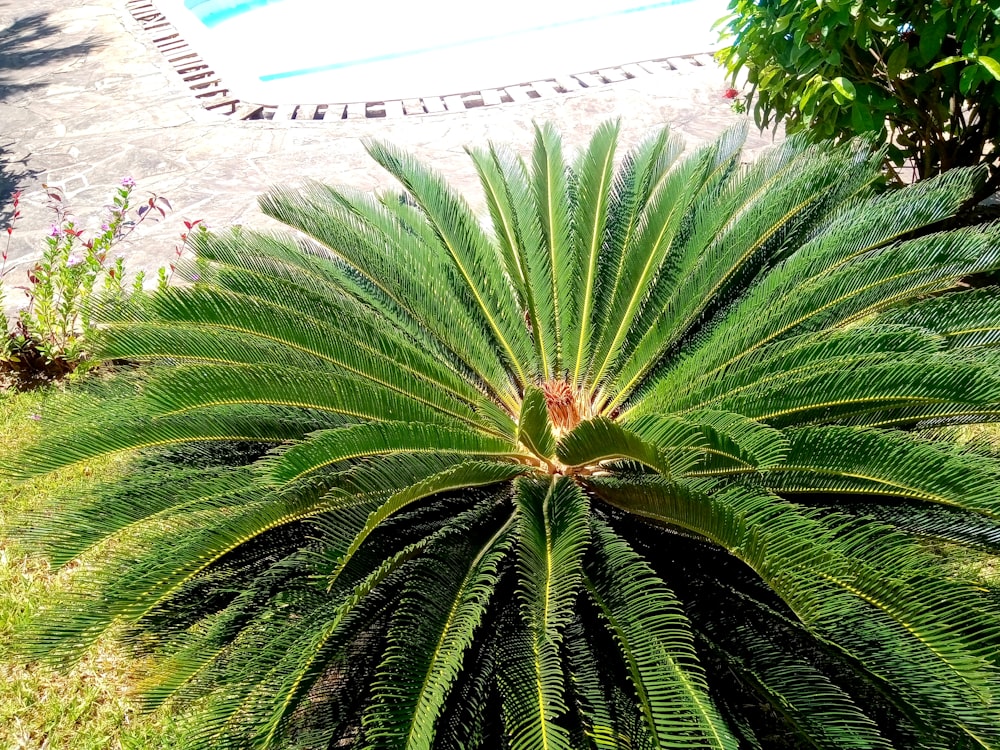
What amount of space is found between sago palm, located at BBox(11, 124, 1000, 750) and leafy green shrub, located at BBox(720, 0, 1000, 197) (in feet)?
2.76

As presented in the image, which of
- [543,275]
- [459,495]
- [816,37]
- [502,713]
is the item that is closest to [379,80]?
[816,37]

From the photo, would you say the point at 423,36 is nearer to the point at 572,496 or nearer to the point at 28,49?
the point at 28,49

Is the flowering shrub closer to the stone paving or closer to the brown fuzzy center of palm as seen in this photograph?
the stone paving

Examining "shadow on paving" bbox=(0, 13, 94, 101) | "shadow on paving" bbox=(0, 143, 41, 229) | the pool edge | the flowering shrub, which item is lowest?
the flowering shrub

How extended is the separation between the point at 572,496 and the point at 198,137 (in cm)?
610

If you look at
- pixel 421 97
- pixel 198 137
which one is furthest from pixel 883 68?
pixel 198 137

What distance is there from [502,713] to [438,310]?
4.74ft

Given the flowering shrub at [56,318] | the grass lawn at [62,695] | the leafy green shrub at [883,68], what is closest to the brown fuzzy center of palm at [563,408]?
the grass lawn at [62,695]

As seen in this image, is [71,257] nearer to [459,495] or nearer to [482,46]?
[459,495]

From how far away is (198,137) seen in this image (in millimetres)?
7148

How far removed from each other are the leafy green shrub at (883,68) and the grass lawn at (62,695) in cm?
347

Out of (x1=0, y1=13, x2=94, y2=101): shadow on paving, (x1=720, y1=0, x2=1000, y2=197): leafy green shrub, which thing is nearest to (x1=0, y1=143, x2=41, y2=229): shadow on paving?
(x1=0, y1=13, x2=94, y2=101): shadow on paving

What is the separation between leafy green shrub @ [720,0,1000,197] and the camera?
3504mm

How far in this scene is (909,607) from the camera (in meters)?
1.79
